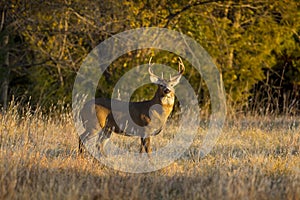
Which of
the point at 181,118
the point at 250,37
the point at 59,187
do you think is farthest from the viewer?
the point at 250,37

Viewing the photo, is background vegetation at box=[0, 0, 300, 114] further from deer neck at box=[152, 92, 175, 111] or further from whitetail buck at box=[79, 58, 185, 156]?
deer neck at box=[152, 92, 175, 111]

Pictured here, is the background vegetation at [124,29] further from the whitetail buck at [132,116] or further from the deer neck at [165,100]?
the deer neck at [165,100]

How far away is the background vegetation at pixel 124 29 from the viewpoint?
14.6 meters

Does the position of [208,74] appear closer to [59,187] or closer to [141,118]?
[141,118]

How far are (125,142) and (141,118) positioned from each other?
1109 mm

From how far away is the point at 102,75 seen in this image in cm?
1647

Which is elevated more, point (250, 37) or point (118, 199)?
point (250, 37)

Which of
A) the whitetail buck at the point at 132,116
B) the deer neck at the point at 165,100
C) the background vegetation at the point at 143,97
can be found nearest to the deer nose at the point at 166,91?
the whitetail buck at the point at 132,116

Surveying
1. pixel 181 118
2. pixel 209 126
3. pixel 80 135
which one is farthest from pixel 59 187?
pixel 181 118

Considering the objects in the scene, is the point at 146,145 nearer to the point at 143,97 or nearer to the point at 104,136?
the point at 104,136

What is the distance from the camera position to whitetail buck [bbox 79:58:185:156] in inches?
350

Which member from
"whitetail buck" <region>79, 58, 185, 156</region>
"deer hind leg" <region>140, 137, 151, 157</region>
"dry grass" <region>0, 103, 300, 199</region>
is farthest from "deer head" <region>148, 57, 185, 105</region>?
"dry grass" <region>0, 103, 300, 199</region>

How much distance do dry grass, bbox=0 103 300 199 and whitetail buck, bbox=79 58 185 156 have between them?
0.46 m

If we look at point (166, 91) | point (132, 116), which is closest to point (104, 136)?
point (132, 116)
